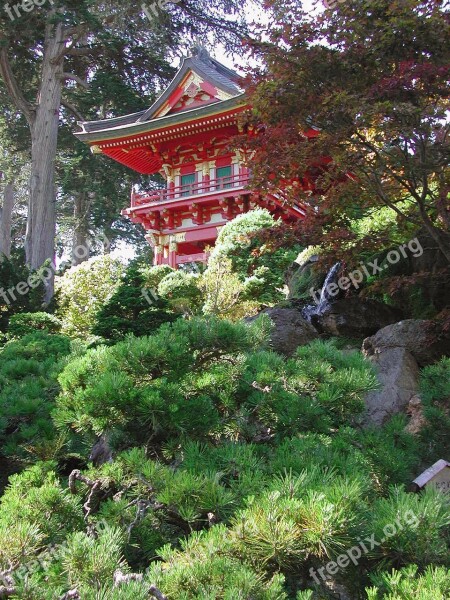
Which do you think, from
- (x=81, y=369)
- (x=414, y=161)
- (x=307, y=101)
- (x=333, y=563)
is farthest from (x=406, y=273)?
(x=333, y=563)

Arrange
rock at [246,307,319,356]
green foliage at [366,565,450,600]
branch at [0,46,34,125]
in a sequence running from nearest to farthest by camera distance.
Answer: green foliage at [366,565,450,600], rock at [246,307,319,356], branch at [0,46,34,125]

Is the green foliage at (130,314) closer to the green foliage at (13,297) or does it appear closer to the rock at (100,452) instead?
the rock at (100,452)

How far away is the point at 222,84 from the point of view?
13.4 meters

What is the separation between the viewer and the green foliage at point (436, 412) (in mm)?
2880

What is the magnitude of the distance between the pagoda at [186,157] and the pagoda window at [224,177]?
0.05 ft

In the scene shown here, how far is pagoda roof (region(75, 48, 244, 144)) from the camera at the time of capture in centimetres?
1295

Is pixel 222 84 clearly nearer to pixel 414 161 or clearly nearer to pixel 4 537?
pixel 414 161

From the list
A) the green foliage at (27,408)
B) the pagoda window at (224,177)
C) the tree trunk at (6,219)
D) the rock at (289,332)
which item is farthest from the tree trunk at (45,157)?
the green foliage at (27,408)

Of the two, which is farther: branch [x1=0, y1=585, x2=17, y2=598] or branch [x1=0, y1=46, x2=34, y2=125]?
branch [x1=0, y1=46, x2=34, y2=125]

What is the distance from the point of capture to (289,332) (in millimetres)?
5148

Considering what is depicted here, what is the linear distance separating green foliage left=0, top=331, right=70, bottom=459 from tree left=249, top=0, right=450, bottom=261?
2.32 metres
